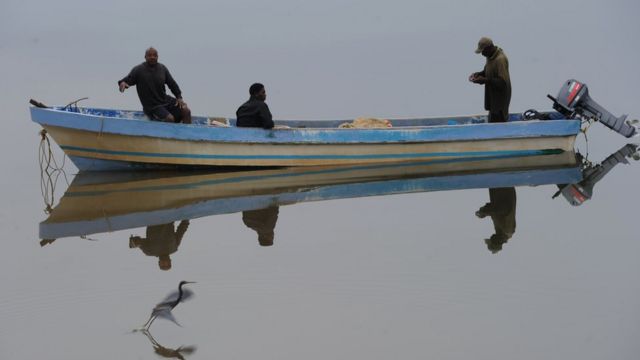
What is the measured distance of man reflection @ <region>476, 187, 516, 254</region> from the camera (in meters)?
9.27

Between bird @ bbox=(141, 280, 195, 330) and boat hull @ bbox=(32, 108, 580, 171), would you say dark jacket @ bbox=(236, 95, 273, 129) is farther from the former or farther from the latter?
bird @ bbox=(141, 280, 195, 330)

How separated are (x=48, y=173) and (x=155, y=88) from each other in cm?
211

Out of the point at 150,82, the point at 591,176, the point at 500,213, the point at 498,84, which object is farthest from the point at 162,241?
the point at 591,176

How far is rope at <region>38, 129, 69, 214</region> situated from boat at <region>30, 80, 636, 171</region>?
15.9 inches

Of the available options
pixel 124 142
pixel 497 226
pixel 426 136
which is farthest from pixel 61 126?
pixel 497 226

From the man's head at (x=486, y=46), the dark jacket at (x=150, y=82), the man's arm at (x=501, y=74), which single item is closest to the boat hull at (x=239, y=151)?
the dark jacket at (x=150, y=82)

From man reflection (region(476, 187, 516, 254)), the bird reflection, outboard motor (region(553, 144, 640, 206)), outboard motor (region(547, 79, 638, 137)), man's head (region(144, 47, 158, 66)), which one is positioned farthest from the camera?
outboard motor (region(547, 79, 638, 137))

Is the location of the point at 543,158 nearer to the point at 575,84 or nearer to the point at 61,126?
the point at 575,84

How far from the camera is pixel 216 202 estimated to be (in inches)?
432

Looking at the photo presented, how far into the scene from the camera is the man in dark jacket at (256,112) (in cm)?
1241

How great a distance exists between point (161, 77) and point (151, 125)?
654 mm

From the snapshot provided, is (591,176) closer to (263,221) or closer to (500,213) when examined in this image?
(500,213)

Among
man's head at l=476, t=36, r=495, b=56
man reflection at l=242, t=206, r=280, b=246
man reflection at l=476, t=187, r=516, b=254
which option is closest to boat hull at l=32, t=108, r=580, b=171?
man's head at l=476, t=36, r=495, b=56

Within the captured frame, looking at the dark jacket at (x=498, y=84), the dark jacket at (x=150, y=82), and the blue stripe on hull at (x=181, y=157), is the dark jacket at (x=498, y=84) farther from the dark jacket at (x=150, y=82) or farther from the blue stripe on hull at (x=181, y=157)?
the dark jacket at (x=150, y=82)
